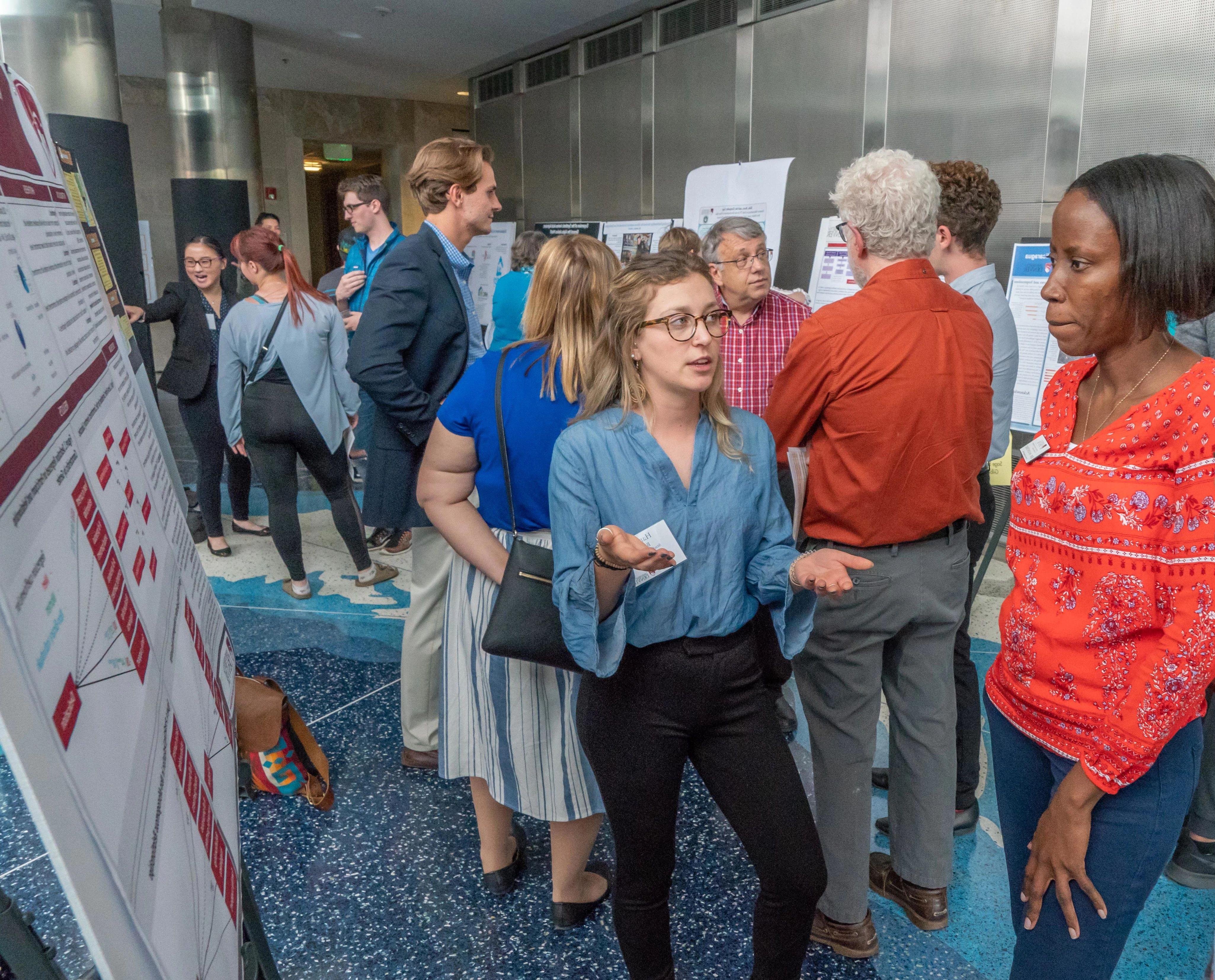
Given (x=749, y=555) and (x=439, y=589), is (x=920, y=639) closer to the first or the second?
(x=749, y=555)

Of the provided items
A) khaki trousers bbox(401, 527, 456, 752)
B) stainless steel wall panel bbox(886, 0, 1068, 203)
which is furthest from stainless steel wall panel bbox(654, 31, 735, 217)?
khaki trousers bbox(401, 527, 456, 752)

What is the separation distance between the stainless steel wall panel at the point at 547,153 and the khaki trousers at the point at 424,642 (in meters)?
6.41

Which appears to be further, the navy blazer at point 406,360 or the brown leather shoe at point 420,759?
the brown leather shoe at point 420,759

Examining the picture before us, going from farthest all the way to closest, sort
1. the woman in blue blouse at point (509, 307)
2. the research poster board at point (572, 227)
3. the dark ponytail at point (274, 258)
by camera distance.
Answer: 1. the research poster board at point (572, 227)
2. the dark ponytail at point (274, 258)
3. the woman in blue blouse at point (509, 307)

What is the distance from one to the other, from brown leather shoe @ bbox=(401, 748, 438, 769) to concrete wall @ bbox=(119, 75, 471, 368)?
1071 centimetres

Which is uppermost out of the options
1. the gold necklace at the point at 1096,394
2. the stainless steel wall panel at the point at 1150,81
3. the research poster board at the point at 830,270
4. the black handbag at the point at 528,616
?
the stainless steel wall panel at the point at 1150,81

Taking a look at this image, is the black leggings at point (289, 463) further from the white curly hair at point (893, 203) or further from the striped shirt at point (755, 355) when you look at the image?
the white curly hair at point (893, 203)

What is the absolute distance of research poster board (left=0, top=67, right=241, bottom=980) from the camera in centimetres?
61

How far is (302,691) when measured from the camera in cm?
348

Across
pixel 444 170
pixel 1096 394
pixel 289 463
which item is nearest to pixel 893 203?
pixel 1096 394

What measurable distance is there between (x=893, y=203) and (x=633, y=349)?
66cm

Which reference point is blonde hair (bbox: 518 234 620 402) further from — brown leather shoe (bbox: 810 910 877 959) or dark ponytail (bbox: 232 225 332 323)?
dark ponytail (bbox: 232 225 332 323)

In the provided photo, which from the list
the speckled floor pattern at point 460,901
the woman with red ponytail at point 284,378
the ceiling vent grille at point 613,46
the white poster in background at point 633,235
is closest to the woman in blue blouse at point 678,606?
the speckled floor pattern at point 460,901

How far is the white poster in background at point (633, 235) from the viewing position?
7129 mm
